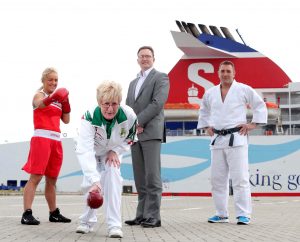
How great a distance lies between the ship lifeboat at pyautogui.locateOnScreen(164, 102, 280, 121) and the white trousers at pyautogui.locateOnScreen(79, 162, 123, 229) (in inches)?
925

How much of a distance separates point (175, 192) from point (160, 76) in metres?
21.7

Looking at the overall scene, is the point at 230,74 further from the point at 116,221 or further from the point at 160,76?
the point at 116,221

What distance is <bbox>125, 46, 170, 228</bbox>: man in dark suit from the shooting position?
6.22 m

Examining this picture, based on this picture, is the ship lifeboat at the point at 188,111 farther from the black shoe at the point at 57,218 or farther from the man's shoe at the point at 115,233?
the man's shoe at the point at 115,233

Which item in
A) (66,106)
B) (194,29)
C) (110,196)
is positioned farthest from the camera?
(194,29)

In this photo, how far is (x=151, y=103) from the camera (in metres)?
6.35

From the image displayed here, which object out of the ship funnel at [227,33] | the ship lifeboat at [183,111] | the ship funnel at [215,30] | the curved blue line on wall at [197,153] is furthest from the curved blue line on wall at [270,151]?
the ship funnel at [215,30]

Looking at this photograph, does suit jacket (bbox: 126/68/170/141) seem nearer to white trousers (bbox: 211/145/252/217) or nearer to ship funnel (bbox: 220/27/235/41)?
white trousers (bbox: 211/145/252/217)

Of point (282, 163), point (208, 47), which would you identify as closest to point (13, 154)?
point (208, 47)

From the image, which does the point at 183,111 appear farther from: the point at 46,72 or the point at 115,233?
the point at 115,233

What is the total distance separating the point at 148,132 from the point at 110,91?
156 cm

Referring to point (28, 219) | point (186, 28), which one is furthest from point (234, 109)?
point (186, 28)

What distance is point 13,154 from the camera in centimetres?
3147

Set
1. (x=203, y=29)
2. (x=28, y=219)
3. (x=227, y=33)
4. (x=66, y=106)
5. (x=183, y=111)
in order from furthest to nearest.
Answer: (x=227, y=33) < (x=203, y=29) < (x=183, y=111) < (x=66, y=106) < (x=28, y=219)
